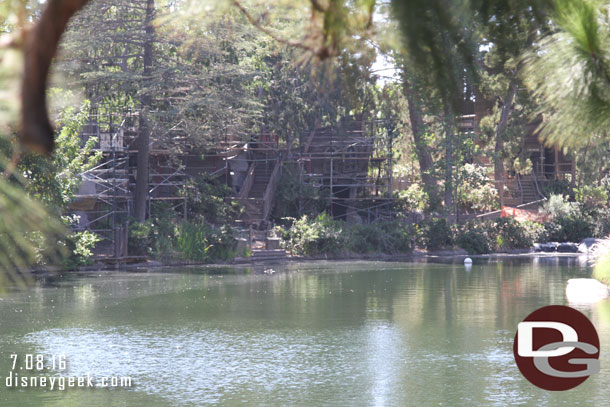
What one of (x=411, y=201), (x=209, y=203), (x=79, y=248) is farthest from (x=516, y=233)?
(x=79, y=248)

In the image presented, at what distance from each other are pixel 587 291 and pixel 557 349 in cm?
845

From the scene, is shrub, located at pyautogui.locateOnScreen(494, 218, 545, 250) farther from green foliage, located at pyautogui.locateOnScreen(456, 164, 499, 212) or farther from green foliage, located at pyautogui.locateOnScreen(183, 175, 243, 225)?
green foliage, located at pyautogui.locateOnScreen(183, 175, 243, 225)

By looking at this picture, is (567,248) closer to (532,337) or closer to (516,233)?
(516,233)

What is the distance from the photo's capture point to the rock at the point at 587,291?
23.7 m

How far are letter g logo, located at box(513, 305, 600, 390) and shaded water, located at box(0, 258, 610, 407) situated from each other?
0.30 meters

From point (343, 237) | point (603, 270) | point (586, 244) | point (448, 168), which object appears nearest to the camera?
point (603, 270)

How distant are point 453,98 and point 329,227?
1325 inches

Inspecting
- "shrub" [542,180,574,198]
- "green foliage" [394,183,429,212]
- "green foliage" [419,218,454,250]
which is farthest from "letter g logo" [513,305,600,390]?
"shrub" [542,180,574,198]

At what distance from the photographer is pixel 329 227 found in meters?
37.3

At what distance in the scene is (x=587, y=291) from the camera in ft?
80.1

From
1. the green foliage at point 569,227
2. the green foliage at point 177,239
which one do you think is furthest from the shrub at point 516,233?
the green foliage at point 177,239

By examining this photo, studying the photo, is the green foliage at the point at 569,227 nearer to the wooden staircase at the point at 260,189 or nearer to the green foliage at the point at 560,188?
the green foliage at the point at 560,188

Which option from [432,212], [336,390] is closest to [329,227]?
[432,212]

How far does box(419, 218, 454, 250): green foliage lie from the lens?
40.2 meters
